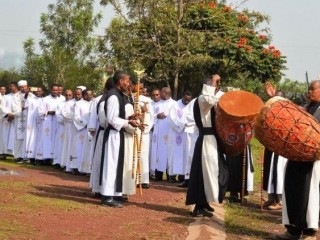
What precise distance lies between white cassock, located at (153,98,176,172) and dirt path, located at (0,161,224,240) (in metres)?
2.17

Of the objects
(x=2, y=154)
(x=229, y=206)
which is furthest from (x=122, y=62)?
(x=229, y=206)

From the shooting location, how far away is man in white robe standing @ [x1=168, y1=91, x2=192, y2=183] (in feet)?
49.4

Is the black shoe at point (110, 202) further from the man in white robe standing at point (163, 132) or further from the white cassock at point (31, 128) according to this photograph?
the white cassock at point (31, 128)

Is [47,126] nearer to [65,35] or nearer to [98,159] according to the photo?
[98,159]

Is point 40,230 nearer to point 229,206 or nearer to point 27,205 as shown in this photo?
point 27,205

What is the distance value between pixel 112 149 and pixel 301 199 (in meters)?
3.26

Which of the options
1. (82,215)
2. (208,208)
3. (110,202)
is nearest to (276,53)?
(110,202)

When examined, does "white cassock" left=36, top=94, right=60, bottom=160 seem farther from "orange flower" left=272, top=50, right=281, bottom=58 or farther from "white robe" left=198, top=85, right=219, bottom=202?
"orange flower" left=272, top=50, right=281, bottom=58

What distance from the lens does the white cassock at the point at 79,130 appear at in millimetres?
15938

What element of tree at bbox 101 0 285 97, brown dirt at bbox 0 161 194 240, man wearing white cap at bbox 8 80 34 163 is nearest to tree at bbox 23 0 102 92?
tree at bbox 101 0 285 97

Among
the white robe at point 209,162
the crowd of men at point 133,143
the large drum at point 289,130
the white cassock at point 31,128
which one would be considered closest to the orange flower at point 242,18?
the crowd of men at point 133,143

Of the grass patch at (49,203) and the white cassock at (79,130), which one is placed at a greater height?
the white cassock at (79,130)

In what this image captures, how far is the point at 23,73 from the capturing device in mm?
38969

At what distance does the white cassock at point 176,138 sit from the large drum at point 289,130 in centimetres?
648
